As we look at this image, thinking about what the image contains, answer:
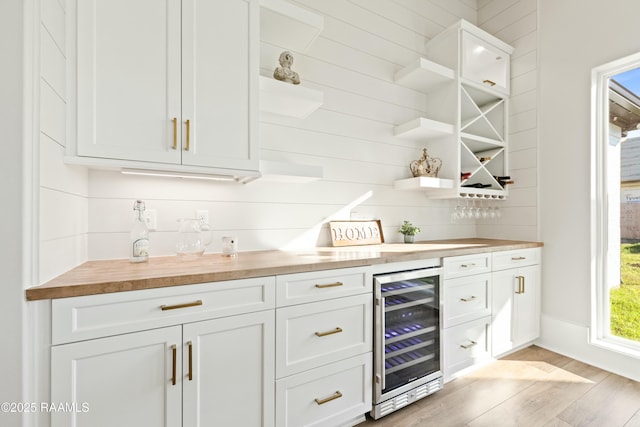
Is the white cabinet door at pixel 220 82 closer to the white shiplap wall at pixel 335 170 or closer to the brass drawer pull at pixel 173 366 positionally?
the white shiplap wall at pixel 335 170

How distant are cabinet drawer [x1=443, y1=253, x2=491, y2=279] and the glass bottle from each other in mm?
1839

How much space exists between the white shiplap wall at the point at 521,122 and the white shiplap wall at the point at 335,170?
11 millimetres

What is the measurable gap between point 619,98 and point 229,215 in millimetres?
3180

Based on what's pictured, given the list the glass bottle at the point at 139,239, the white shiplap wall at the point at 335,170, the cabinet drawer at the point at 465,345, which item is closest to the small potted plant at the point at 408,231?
the white shiplap wall at the point at 335,170

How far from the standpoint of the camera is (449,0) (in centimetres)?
306

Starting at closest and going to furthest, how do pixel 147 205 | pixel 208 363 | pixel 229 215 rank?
1. pixel 208 363
2. pixel 147 205
3. pixel 229 215

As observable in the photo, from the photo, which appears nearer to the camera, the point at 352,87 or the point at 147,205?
the point at 147,205

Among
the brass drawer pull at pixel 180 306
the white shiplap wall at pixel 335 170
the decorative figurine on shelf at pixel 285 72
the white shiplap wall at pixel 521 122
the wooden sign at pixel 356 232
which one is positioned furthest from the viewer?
the white shiplap wall at pixel 521 122

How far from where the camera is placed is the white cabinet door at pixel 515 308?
2352 mm

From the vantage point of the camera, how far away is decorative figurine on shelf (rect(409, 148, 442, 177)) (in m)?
2.62

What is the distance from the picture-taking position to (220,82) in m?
1.57

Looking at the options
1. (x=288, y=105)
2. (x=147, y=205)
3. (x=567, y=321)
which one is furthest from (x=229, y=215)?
(x=567, y=321)

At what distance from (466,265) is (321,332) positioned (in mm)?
1244

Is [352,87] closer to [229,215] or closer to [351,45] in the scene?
[351,45]
